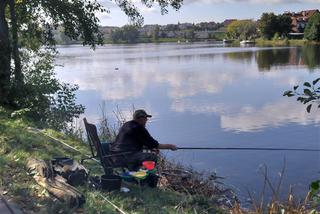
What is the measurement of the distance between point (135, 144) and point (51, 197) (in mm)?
1790

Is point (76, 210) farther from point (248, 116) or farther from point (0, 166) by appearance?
point (248, 116)

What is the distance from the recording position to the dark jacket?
6613mm

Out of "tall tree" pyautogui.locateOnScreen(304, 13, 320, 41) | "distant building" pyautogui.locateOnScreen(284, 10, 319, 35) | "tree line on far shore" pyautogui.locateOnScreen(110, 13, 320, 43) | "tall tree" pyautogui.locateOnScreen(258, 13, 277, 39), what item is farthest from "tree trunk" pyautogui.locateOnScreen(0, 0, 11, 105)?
"distant building" pyautogui.locateOnScreen(284, 10, 319, 35)

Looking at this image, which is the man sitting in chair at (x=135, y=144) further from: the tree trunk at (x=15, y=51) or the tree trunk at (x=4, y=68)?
the tree trunk at (x=15, y=51)

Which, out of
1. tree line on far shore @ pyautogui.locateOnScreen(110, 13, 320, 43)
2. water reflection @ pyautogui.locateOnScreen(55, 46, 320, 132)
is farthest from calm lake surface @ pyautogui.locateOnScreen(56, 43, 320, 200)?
tree line on far shore @ pyautogui.locateOnScreen(110, 13, 320, 43)

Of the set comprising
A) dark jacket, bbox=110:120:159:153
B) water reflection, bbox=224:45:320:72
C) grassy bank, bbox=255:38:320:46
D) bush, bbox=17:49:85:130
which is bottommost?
grassy bank, bbox=255:38:320:46

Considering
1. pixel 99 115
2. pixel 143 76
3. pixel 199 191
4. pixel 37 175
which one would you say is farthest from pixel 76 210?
pixel 143 76

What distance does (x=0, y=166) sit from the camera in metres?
6.34

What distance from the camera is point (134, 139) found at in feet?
21.9

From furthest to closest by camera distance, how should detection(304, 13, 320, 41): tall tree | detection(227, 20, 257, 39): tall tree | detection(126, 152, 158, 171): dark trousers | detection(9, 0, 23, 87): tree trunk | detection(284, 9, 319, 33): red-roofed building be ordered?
detection(227, 20, 257, 39): tall tree → detection(284, 9, 319, 33): red-roofed building → detection(304, 13, 320, 41): tall tree → detection(9, 0, 23, 87): tree trunk → detection(126, 152, 158, 171): dark trousers

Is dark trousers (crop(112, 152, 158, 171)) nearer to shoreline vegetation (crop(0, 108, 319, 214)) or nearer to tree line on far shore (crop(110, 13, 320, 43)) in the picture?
shoreline vegetation (crop(0, 108, 319, 214))

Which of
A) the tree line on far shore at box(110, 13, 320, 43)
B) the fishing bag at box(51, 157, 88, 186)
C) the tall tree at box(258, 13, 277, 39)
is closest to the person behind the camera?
the fishing bag at box(51, 157, 88, 186)

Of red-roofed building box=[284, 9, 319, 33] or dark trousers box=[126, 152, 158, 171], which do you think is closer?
dark trousers box=[126, 152, 158, 171]

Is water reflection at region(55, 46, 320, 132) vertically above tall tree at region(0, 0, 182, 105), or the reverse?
tall tree at region(0, 0, 182, 105)
